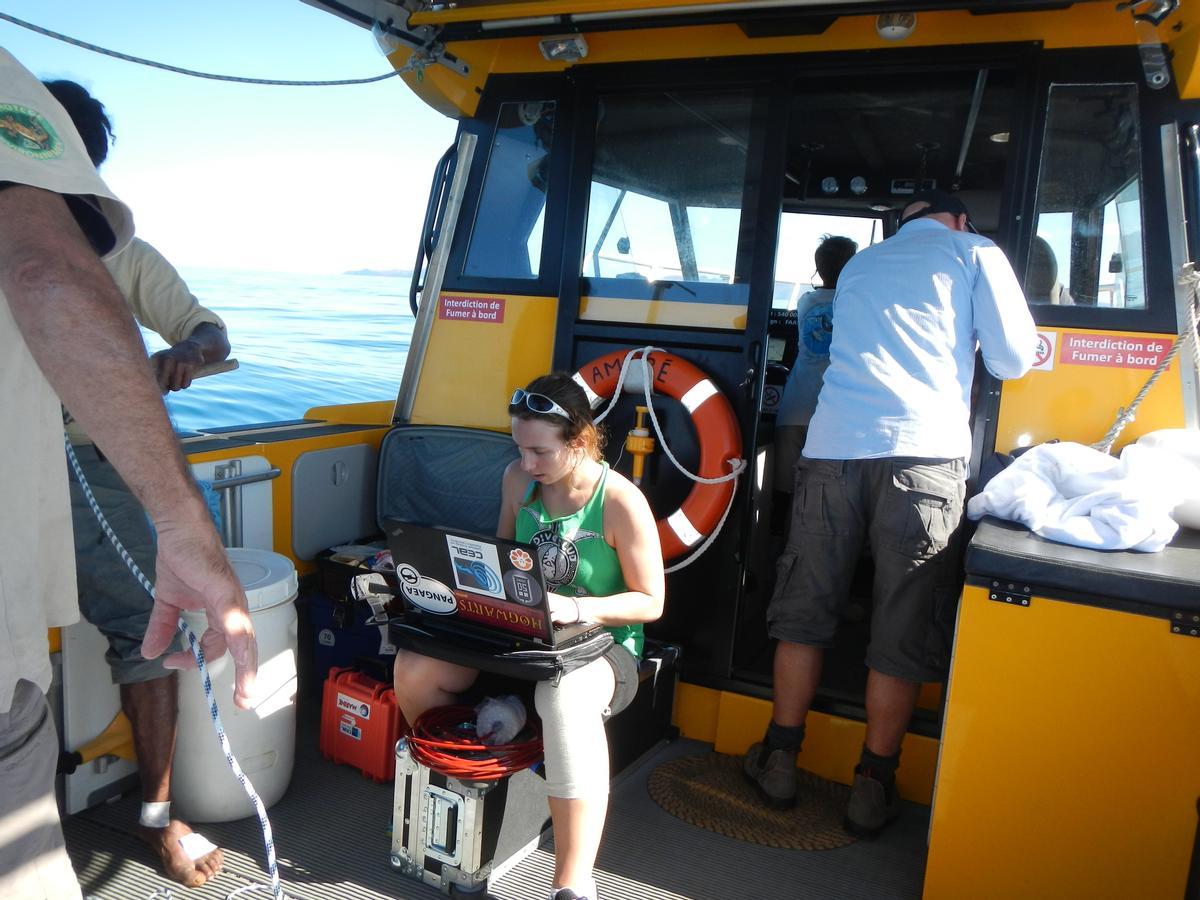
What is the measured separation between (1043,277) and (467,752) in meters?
1.86

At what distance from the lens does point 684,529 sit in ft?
8.44

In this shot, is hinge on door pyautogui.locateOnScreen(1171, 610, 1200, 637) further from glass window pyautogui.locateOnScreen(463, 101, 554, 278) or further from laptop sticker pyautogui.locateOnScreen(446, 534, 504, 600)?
glass window pyautogui.locateOnScreen(463, 101, 554, 278)

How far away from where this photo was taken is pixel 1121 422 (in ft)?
7.25

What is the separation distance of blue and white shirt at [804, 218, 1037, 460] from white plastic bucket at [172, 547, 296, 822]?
142cm

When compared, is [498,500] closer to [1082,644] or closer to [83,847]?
[83,847]

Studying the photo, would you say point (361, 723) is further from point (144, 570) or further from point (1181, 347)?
point (1181, 347)

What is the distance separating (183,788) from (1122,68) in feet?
9.46

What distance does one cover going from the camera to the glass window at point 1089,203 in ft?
7.60

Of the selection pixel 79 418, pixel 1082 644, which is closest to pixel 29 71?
pixel 79 418

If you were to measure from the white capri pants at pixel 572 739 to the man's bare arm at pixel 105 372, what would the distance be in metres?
1.09

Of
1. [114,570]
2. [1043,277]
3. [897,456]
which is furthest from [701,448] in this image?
[114,570]

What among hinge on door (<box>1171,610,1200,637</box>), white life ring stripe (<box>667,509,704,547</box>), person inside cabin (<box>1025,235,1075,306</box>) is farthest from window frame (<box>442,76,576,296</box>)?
hinge on door (<box>1171,610,1200,637</box>)

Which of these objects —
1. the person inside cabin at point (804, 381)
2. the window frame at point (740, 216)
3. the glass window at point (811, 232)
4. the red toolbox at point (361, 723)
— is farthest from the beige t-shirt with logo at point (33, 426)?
the glass window at point (811, 232)

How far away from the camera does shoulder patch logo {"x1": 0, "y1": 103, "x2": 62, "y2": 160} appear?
0.77 metres
